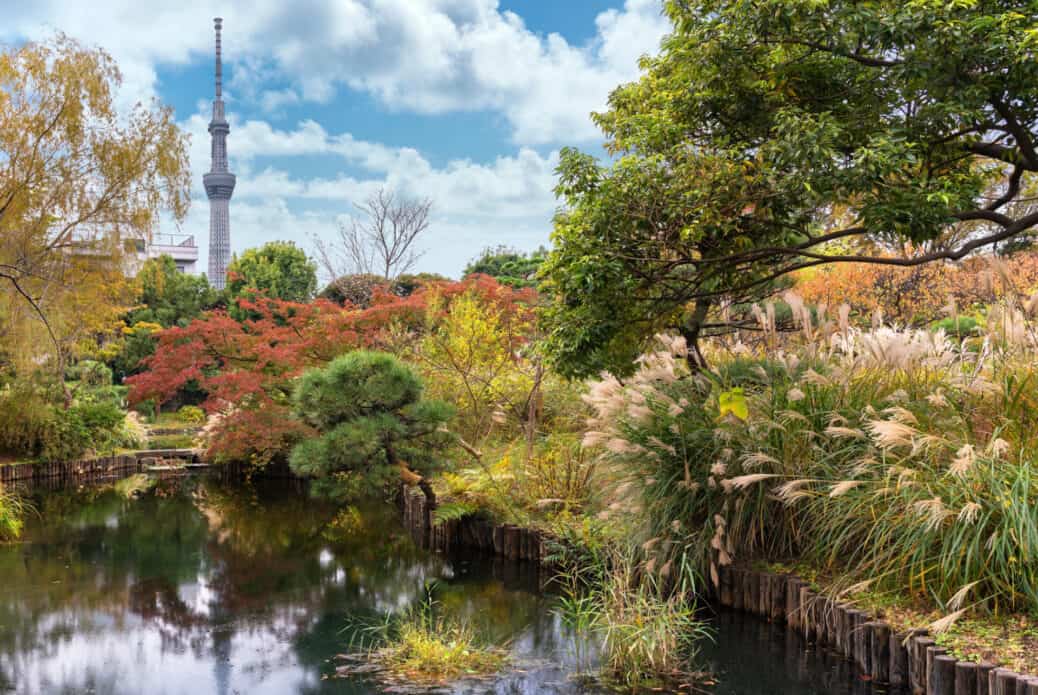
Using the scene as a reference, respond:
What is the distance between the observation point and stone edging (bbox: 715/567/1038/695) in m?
3.39

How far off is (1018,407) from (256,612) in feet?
15.7

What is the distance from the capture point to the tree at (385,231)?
1881 centimetres

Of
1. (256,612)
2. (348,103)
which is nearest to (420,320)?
(256,612)

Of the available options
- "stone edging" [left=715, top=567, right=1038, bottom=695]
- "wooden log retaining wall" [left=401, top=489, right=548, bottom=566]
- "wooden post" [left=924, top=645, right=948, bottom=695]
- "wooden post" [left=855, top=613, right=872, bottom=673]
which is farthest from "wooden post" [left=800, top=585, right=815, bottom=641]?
"wooden log retaining wall" [left=401, top=489, right=548, bottom=566]

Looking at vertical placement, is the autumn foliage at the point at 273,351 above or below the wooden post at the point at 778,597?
above

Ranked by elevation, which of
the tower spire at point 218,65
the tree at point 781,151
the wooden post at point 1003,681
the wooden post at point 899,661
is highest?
the tower spire at point 218,65

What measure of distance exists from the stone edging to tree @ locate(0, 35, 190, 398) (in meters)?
9.88

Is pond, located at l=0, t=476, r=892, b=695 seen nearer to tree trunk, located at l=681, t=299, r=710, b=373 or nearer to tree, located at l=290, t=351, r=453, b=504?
tree, located at l=290, t=351, r=453, b=504

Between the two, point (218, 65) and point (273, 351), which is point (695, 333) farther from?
point (218, 65)

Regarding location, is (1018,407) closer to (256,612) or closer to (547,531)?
(547,531)

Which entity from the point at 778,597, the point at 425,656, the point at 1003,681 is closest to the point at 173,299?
the point at 425,656

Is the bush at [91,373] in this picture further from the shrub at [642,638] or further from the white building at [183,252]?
the white building at [183,252]

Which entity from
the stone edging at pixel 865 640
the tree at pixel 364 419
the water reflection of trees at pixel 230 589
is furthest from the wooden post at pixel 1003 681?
the tree at pixel 364 419

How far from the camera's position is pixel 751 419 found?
194 inches
